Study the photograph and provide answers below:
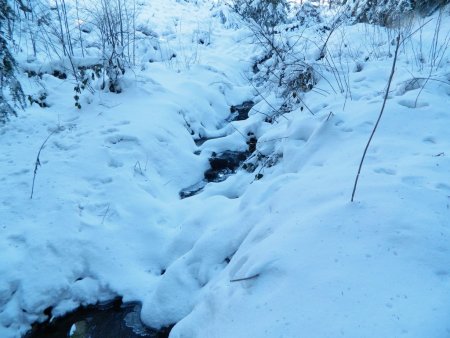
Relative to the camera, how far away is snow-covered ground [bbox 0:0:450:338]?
149 cm

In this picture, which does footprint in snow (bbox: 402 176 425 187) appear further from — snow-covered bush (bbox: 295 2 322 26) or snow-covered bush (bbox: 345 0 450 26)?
snow-covered bush (bbox: 295 2 322 26)

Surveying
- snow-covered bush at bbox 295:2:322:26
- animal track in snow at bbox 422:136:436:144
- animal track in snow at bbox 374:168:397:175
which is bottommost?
animal track in snow at bbox 374:168:397:175

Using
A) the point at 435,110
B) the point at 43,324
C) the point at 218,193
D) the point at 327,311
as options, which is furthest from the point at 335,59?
the point at 43,324

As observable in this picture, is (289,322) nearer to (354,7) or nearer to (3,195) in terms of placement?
(3,195)

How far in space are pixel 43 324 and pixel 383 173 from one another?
235 centimetres

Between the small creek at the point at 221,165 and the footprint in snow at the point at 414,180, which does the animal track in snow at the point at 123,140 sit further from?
the footprint in snow at the point at 414,180

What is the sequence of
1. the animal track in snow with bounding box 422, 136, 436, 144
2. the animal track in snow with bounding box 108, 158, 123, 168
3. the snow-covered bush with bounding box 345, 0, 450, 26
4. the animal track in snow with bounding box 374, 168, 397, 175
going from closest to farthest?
the animal track in snow with bounding box 374, 168, 397, 175 → the animal track in snow with bounding box 422, 136, 436, 144 → the animal track in snow with bounding box 108, 158, 123, 168 → the snow-covered bush with bounding box 345, 0, 450, 26

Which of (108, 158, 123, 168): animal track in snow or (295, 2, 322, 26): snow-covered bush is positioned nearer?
(108, 158, 123, 168): animal track in snow

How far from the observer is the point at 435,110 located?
9.10 ft

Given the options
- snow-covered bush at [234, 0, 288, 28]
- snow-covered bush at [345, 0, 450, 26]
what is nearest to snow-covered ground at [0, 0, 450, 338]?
snow-covered bush at [345, 0, 450, 26]

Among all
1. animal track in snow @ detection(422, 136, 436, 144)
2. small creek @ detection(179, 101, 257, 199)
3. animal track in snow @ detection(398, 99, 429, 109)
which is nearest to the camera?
animal track in snow @ detection(422, 136, 436, 144)

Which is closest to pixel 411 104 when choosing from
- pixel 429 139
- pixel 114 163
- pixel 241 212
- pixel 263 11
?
pixel 429 139

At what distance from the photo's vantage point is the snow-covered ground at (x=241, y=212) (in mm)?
1491

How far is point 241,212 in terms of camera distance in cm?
261
